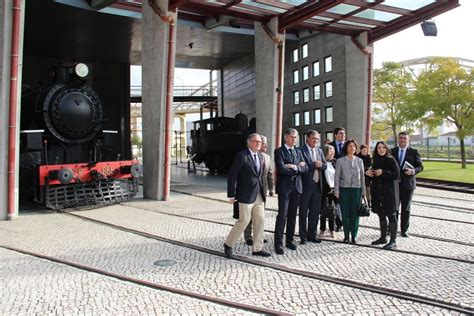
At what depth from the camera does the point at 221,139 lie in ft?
72.3

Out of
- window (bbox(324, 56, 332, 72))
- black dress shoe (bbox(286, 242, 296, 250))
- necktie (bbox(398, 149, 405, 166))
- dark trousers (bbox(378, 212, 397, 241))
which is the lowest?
black dress shoe (bbox(286, 242, 296, 250))

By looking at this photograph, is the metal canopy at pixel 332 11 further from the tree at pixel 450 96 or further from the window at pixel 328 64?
the tree at pixel 450 96

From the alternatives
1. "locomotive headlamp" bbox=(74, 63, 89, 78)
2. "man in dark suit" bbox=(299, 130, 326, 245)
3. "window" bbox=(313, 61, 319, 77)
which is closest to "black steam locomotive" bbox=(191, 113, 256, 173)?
"window" bbox=(313, 61, 319, 77)

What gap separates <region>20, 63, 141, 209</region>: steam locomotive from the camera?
399 inches

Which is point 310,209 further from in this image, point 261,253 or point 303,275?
point 303,275

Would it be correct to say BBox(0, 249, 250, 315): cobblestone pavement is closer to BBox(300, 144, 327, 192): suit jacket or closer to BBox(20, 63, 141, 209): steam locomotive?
BBox(300, 144, 327, 192): suit jacket

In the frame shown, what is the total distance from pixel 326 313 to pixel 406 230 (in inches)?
154

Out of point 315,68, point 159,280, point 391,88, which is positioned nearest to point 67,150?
point 159,280

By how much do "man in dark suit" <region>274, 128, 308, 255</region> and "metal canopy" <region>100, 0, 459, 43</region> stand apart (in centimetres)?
685

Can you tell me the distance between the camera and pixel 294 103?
21516 millimetres

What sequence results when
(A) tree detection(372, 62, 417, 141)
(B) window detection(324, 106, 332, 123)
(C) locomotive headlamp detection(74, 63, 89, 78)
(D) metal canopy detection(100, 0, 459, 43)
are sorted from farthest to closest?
(A) tree detection(372, 62, 417, 141) → (B) window detection(324, 106, 332, 123) → (D) metal canopy detection(100, 0, 459, 43) → (C) locomotive headlamp detection(74, 63, 89, 78)

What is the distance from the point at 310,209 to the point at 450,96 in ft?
58.8

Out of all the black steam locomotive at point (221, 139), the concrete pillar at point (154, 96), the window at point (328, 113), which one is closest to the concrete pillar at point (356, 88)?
the window at point (328, 113)

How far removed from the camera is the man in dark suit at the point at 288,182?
20.0 feet
